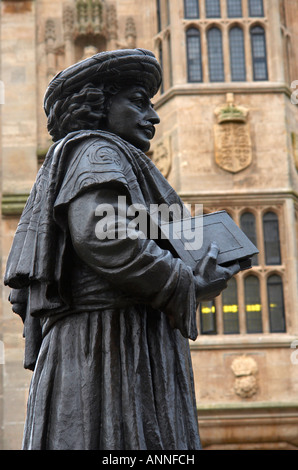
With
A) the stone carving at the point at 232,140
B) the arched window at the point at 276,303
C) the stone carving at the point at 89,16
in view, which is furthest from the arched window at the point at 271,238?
the stone carving at the point at 89,16

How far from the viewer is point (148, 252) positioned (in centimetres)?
339

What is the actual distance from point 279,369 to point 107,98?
39.4 ft

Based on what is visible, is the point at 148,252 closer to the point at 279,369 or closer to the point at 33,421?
the point at 33,421

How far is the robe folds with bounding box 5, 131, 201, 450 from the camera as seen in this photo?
3383 mm

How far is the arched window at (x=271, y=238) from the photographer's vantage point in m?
16.0

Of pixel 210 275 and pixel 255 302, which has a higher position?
pixel 255 302

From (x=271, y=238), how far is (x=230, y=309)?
1.24m

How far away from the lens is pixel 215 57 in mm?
16875

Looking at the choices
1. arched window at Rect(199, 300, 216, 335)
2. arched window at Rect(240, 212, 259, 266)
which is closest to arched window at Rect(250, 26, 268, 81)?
arched window at Rect(240, 212, 259, 266)

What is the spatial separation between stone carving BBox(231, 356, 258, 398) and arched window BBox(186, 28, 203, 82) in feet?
14.7

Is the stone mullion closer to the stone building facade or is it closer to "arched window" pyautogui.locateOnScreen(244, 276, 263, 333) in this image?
the stone building facade

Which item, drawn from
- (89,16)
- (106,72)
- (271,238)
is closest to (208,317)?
(271,238)

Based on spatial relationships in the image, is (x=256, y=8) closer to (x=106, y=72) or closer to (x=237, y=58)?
(x=237, y=58)

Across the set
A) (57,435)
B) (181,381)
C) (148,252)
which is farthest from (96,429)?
(148,252)
